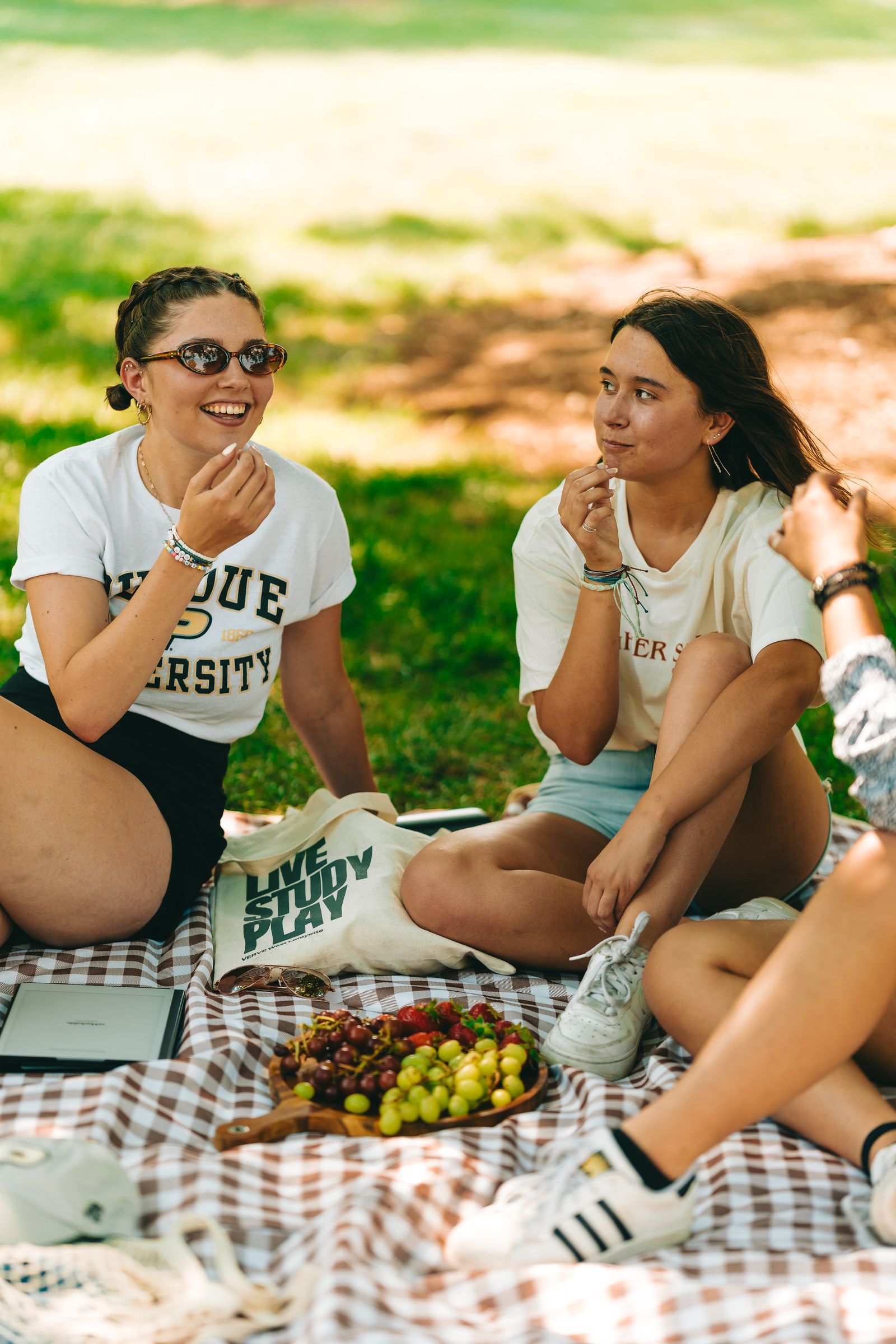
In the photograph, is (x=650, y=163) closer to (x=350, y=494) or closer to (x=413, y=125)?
(x=413, y=125)

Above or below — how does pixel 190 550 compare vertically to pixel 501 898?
above

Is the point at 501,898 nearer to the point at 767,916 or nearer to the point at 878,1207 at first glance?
the point at 767,916

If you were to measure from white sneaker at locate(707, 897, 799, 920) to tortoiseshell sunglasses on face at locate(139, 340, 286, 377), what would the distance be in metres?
1.50

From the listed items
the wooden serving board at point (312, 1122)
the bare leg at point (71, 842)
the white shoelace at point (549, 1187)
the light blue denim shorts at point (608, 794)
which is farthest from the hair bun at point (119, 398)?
the white shoelace at point (549, 1187)

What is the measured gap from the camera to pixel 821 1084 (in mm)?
2176

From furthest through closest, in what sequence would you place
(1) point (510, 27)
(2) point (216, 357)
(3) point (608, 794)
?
(1) point (510, 27), (3) point (608, 794), (2) point (216, 357)

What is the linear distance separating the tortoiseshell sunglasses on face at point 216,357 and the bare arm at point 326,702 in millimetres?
685

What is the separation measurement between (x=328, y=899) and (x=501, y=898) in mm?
434

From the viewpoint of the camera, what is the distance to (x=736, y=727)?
2602 millimetres

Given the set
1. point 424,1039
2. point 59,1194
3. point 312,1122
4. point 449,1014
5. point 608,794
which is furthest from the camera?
point 608,794

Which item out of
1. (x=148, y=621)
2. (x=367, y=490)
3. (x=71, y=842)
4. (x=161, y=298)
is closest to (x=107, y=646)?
(x=148, y=621)

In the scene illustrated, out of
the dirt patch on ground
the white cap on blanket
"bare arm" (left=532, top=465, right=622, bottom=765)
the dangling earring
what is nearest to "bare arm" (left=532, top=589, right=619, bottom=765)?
"bare arm" (left=532, top=465, right=622, bottom=765)

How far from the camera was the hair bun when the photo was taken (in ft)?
9.93

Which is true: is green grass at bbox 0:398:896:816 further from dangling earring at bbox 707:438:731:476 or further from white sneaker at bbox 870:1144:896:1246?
white sneaker at bbox 870:1144:896:1246
